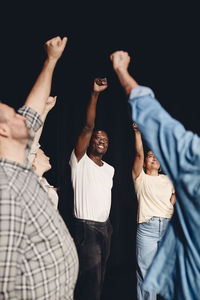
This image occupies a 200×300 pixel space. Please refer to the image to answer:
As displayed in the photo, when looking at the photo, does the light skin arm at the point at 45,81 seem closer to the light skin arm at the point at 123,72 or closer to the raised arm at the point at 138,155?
the light skin arm at the point at 123,72

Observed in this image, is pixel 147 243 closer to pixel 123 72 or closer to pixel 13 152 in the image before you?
pixel 13 152

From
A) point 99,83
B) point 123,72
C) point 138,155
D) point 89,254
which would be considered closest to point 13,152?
point 123,72

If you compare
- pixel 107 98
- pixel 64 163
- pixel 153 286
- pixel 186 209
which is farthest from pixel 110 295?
pixel 186 209

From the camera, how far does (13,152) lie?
→ 1.28 meters

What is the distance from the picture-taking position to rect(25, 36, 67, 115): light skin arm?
150cm

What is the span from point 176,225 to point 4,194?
1.83 ft

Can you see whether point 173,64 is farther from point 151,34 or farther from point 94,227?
point 94,227

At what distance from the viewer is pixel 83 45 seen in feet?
10.3

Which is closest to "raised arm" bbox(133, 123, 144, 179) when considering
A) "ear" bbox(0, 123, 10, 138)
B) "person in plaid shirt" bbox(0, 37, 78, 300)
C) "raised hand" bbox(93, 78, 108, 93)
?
"raised hand" bbox(93, 78, 108, 93)

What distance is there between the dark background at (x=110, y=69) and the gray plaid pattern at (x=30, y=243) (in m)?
1.95

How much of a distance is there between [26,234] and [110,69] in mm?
2759

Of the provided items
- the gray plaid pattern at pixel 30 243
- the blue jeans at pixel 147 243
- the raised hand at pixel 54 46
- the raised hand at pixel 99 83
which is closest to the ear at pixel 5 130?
the gray plaid pattern at pixel 30 243

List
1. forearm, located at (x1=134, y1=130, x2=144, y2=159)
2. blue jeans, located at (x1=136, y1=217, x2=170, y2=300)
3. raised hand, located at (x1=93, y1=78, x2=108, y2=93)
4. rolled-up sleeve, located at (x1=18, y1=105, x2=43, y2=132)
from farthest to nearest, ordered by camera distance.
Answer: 1. forearm, located at (x1=134, y1=130, x2=144, y2=159)
2. blue jeans, located at (x1=136, y1=217, x2=170, y2=300)
3. raised hand, located at (x1=93, y1=78, x2=108, y2=93)
4. rolled-up sleeve, located at (x1=18, y1=105, x2=43, y2=132)

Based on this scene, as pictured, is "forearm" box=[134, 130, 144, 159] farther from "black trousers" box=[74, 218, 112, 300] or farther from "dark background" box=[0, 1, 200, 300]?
"dark background" box=[0, 1, 200, 300]
